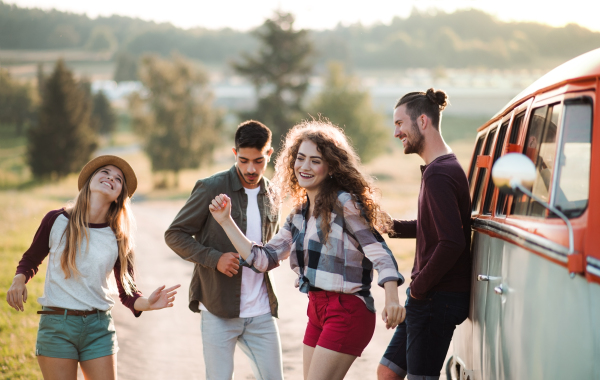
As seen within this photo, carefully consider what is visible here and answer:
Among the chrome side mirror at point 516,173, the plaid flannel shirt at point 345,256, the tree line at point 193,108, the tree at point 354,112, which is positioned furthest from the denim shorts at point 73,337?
the tree at point 354,112

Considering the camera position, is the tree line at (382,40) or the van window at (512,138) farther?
the tree line at (382,40)

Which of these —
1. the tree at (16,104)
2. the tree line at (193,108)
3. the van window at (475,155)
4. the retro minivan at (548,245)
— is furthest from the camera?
the tree at (16,104)

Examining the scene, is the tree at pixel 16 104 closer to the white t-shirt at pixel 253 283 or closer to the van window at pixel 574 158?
the white t-shirt at pixel 253 283

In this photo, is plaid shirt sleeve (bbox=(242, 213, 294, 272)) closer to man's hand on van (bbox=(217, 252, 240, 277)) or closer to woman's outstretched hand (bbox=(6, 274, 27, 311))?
man's hand on van (bbox=(217, 252, 240, 277))

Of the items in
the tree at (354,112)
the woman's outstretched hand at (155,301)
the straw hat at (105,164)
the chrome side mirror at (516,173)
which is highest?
A: the tree at (354,112)

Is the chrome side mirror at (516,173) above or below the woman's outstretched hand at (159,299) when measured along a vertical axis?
above

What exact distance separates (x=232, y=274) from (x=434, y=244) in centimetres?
133

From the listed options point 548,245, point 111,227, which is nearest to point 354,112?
point 111,227

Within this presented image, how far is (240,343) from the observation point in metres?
4.44

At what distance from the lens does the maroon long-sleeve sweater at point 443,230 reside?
11.8ft

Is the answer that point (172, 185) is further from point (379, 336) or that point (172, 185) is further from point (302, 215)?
point (302, 215)

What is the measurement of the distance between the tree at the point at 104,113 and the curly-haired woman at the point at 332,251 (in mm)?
94777

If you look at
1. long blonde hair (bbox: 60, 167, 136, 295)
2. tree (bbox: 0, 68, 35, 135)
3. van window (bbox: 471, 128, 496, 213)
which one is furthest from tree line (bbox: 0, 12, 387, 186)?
long blonde hair (bbox: 60, 167, 136, 295)

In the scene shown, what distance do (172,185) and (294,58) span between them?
15512mm
